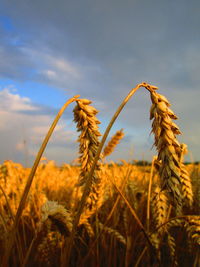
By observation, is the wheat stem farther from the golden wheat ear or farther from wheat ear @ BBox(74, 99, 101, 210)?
the golden wheat ear

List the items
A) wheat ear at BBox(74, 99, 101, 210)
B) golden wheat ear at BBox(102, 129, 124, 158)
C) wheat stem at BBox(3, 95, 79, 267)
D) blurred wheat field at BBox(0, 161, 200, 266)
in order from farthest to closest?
golden wheat ear at BBox(102, 129, 124, 158) → blurred wheat field at BBox(0, 161, 200, 266) → wheat ear at BBox(74, 99, 101, 210) → wheat stem at BBox(3, 95, 79, 267)

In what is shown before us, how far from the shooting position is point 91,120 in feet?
3.16

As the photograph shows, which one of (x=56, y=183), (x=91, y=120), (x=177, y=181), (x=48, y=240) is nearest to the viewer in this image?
(x=177, y=181)

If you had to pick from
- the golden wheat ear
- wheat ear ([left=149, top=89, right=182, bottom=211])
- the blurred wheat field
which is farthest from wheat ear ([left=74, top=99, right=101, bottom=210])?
the golden wheat ear

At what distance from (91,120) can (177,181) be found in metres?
0.34

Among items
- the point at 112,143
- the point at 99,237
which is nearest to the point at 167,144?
the point at 99,237

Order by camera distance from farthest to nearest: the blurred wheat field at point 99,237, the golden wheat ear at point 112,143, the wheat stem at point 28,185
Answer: the golden wheat ear at point 112,143, the blurred wheat field at point 99,237, the wheat stem at point 28,185

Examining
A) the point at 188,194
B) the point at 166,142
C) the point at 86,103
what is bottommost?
the point at 188,194

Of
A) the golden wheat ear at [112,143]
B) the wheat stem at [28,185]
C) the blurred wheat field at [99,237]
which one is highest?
the golden wheat ear at [112,143]

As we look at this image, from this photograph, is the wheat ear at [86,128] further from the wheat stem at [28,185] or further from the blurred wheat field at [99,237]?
the blurred wheat field at [99,237]

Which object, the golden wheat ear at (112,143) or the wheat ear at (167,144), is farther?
the golden wheat ear at (112,143)

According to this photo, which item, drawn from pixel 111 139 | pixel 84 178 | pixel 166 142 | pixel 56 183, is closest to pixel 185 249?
pixel 111 139

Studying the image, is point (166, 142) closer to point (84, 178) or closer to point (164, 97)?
point (164, 97)

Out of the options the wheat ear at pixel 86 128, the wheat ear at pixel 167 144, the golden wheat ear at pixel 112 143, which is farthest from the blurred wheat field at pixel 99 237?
the wheat ear at pixel 167 144
